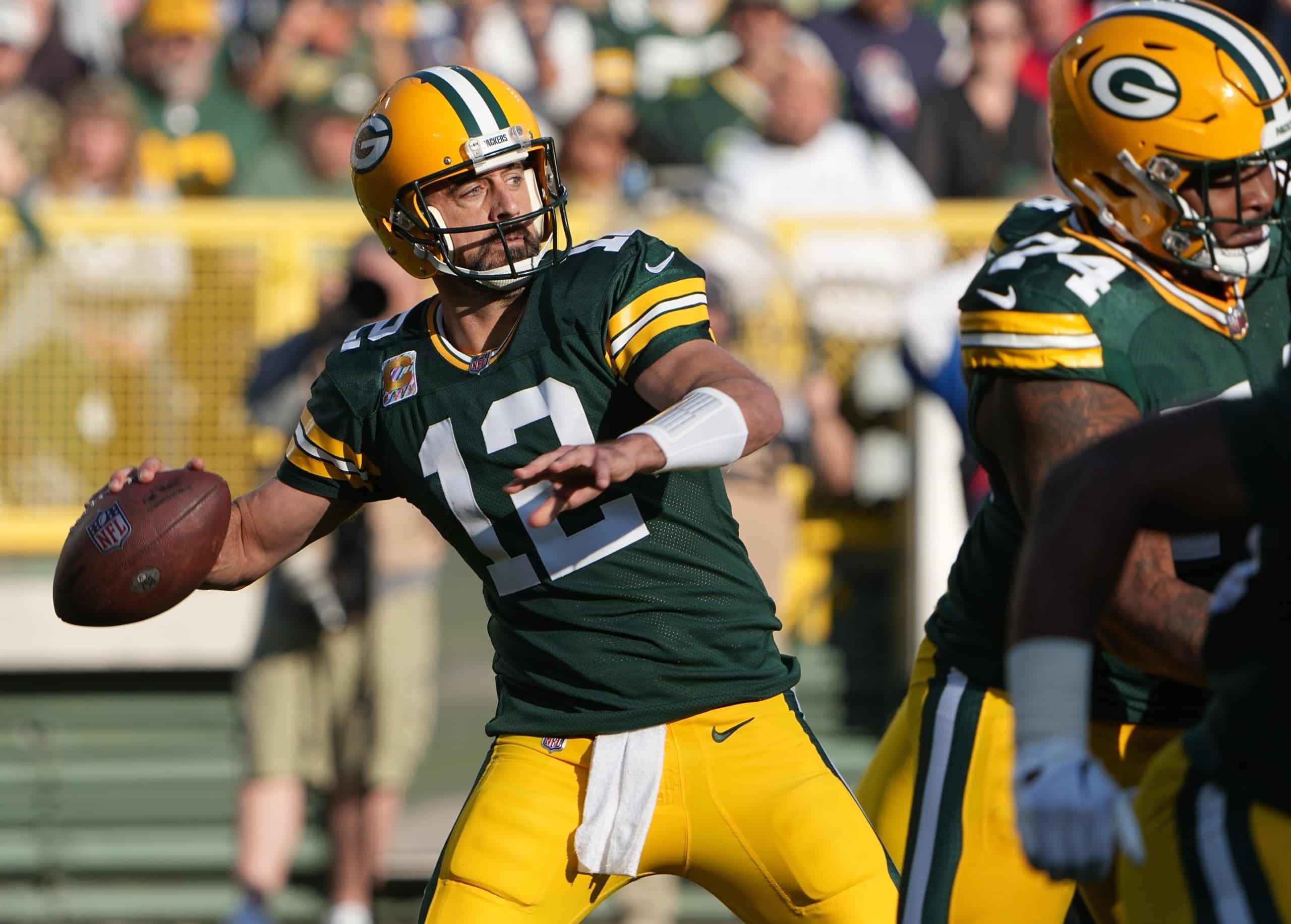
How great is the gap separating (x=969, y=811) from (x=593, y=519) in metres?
0.85

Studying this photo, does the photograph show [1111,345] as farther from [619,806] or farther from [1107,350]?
[619,806]

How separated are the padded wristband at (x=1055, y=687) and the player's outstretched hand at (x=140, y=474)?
1876 millimetres

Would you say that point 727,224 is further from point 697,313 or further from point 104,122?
point 697,313

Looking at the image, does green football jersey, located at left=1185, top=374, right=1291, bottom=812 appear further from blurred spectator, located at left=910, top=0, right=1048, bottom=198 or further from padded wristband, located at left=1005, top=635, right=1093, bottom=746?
blurred spectator, located at left=910, top=0, right=1048, bottom=198

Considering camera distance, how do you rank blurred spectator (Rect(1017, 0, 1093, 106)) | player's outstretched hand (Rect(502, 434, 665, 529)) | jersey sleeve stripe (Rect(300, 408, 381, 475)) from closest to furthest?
player's outstretched hand (Rect(502, 434, 665, 529)) < jersey sleeve stripe (Rect(300, 408, 381, 475)) < blurred spectator (Rect(1017, 0, 1093, 106))

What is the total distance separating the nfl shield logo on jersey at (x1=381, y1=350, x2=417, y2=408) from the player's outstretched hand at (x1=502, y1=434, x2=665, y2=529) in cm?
65

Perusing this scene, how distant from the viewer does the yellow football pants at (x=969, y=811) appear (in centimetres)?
305

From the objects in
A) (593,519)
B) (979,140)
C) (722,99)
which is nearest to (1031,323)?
(593,519)

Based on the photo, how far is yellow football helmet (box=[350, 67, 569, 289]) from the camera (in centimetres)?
324

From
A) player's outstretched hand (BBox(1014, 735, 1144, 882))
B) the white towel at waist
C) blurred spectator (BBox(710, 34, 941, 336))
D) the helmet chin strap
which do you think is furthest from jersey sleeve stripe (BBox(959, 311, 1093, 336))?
blurred spectator (BBox(710, 34, 941, 336))

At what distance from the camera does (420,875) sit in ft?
20.4

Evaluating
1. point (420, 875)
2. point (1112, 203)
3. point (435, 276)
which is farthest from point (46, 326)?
point (1112, 203)

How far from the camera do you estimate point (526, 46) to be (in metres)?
7.71

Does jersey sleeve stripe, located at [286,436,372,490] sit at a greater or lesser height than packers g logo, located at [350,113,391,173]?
lesser
